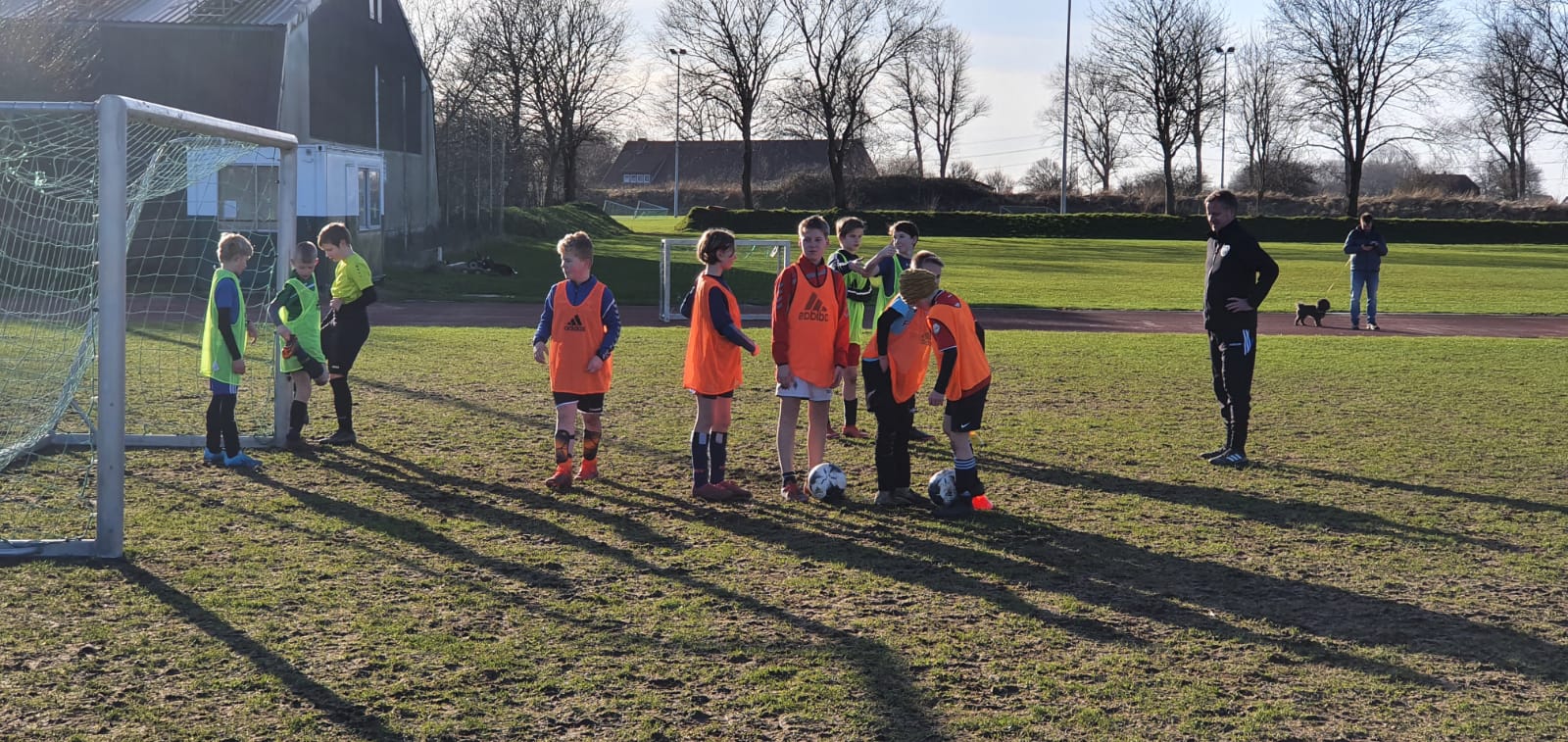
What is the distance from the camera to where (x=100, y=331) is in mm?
6223

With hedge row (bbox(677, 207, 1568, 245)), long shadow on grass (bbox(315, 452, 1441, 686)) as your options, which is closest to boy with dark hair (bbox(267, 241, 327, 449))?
long shadow on grass (bbox(315, 452, 1441, 686))

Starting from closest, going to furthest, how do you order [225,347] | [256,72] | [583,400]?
1. [583,400]
2. [225,347]
3. [256,72]

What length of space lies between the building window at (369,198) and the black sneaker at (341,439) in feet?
59.0

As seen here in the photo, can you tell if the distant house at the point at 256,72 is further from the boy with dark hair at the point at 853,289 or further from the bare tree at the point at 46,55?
the boy with dark hair at the point at 853,289

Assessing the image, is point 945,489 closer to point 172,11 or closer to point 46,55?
point 46,55

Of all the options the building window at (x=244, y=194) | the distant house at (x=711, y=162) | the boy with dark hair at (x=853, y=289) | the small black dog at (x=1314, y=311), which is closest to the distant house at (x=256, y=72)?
the building window at (x=244, y=194)

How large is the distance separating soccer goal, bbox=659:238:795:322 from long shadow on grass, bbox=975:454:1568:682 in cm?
746

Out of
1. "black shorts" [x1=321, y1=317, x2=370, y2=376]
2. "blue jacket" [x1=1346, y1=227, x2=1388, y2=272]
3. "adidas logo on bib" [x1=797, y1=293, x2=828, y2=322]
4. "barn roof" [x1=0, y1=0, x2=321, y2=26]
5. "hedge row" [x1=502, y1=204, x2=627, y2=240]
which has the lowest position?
"black shorts" [x1=321, y1=317, x2=370, y2=376]

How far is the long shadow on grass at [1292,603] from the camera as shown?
203 inches

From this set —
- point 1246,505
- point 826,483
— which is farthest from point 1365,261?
point 826,483

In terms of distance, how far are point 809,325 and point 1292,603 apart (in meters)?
2.90

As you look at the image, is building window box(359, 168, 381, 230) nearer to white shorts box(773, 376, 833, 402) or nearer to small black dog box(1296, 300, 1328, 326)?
small black dog box(1296, 300, 1328, 326)

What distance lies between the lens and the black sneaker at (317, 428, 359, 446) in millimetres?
9281

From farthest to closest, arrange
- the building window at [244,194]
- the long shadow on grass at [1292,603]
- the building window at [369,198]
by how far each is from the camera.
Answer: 1. the building window at [369,198]
2. the building window at [244,194]
3. the long shadow on grass at [1292,603]
